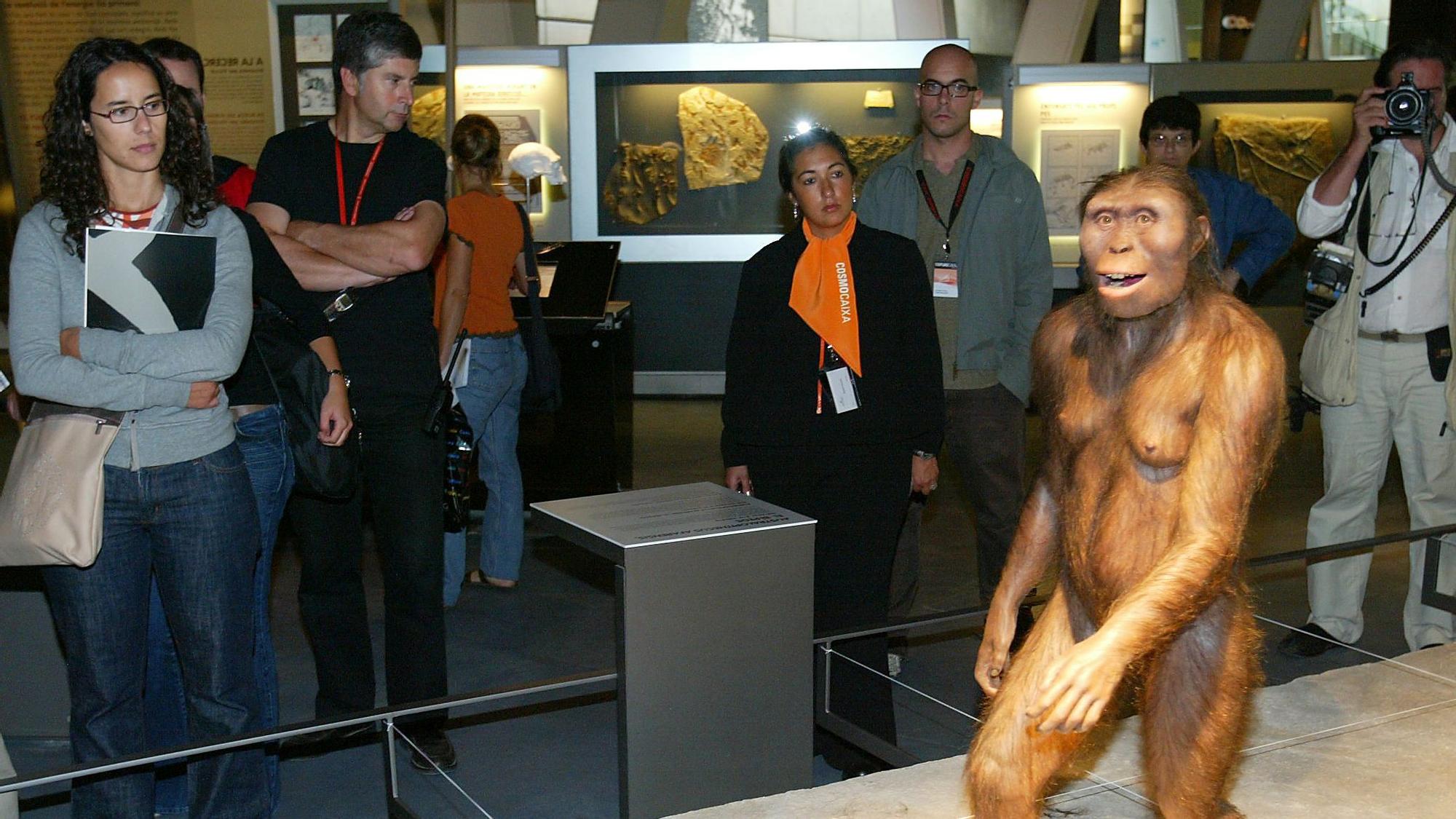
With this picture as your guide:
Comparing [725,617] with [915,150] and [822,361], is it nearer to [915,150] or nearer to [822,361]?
[822,361]

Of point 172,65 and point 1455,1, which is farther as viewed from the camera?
point 1455,1

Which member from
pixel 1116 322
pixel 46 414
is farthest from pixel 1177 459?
pixel 46 414

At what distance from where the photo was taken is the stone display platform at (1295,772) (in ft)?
7.82

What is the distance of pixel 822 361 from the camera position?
3246 mm

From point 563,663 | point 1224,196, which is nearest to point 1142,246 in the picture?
point 1224,196

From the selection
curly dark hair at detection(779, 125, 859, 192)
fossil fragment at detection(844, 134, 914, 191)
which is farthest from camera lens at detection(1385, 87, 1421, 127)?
fossil fragment at detection(844, 134, 914, 191)

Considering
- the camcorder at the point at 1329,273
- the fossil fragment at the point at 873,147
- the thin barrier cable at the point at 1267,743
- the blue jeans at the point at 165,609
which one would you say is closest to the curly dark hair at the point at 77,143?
the blue jeans at the point at 165,609

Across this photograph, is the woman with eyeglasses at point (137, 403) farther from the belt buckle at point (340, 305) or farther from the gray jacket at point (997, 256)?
the gray jacket at point (997, 256)

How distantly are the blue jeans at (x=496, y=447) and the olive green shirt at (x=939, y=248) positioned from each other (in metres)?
1.74

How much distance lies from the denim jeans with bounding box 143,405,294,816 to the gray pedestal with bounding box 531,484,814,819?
873mm

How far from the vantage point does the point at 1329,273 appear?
3908 mm

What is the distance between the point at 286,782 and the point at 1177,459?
2585 mm

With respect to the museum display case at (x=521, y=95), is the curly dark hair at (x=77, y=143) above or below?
below

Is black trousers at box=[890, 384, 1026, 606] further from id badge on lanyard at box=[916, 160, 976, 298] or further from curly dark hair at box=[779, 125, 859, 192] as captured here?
curly dark hair at box=[779, 125, 859, 192]
